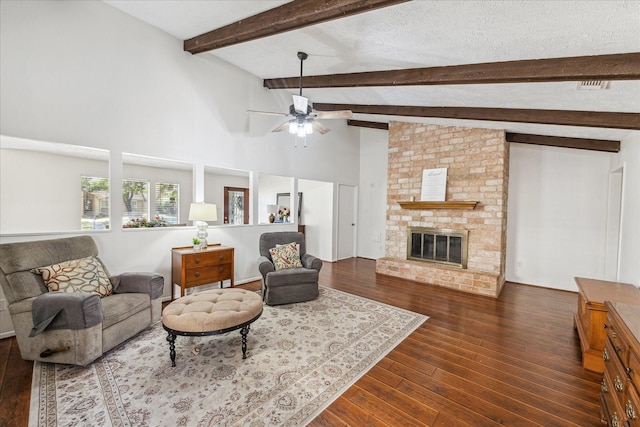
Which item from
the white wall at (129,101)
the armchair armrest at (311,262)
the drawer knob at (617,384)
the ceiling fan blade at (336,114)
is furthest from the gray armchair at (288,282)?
the drawer knob at (617,384)

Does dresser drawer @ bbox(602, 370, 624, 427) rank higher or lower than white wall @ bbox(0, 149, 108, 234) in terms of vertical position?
lower

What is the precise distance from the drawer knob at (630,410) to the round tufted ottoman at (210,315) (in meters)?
2.33

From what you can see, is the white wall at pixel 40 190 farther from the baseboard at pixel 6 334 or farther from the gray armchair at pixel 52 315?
the gray armchair at pixel 52 315

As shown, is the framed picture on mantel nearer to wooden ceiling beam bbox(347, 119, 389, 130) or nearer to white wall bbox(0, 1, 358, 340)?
wooden ceiling beam bbox(347, 119, 389, 130)

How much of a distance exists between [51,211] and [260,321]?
16.4ft

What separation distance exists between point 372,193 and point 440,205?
2319mm

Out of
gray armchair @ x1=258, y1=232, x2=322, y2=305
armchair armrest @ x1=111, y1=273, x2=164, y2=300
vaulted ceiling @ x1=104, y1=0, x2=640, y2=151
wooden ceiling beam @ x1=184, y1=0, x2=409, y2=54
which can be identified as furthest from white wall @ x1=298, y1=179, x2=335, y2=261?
armchair armrest @ x1=111, y1=273, x2=164, y2=300

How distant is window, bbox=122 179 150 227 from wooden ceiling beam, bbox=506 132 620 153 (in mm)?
7831

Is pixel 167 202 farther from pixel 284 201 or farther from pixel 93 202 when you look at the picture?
pixel 284 201

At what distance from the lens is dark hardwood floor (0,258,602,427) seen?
1.80m

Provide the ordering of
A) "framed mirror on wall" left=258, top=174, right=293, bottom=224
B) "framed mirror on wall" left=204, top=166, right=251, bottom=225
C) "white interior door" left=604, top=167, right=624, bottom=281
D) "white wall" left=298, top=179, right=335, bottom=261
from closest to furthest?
1. "white interior door" left=604, top=167, right=624, bottom=281
2. "white wall" left=298, top=179, right=335, bottom=261
3. "framed mirror on wall" left=258, top=174, right=293, bottom=224
4. "framed mirror on wall" left=204, top=166, right=251, bottom=225

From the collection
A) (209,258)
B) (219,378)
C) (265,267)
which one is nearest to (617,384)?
(219,378)

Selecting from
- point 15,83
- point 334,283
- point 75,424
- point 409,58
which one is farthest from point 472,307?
point 15,83

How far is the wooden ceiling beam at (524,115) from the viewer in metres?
2.93
